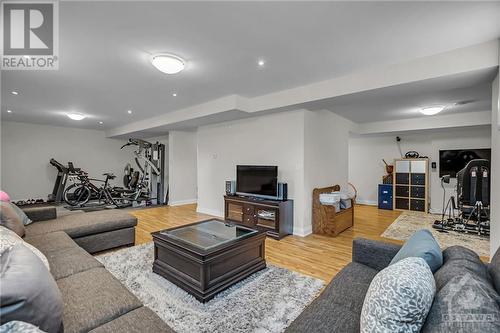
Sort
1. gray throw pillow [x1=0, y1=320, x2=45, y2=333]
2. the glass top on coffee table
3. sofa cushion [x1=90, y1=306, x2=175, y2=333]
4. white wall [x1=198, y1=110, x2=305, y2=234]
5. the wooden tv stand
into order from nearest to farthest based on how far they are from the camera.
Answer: gray throw pillow [x1=0, y1=320, x2=45, y2=333] → sofa cushion [x1=90, y1=306, x2=175, y2=333] → the glass top on coffee table → the wooden tv stand → white wall [x1=198, y1=110, x2=305, y2=234]

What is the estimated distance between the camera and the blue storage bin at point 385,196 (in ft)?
22.1

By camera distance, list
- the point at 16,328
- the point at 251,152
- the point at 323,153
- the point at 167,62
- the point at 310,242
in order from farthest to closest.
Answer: the point at 251,152
the point at 323,153
the point at 310,242
the point at 167,62
the point at 16,328

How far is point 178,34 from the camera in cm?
228

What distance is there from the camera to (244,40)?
238 centimetres

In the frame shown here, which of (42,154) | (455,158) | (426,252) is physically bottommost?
(426,252)

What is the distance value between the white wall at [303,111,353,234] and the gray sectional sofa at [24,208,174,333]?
10.8ft

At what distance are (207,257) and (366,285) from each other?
132 centimetres

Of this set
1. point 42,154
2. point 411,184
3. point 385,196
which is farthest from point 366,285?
point 42,154

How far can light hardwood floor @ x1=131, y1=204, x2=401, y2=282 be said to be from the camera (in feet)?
9.65

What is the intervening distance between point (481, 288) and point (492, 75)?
3007 mm

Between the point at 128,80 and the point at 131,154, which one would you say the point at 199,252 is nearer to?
the point at 128,80

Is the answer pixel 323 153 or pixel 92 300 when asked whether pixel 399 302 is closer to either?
pixel 92 300

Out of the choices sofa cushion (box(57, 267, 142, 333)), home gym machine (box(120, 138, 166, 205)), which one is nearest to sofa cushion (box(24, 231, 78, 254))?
sofa cushion (box(57, 267, 142, 333))

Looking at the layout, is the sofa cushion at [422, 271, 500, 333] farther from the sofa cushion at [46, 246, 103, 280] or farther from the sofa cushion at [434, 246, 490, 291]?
the sofa cushion at [46, 246, 103, 280]
